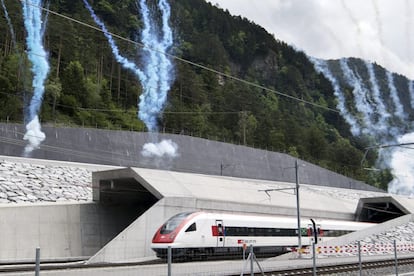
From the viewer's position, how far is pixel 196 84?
336 feet

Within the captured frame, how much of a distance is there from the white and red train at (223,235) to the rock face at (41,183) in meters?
9.19

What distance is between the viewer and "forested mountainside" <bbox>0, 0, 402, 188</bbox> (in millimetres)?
71562

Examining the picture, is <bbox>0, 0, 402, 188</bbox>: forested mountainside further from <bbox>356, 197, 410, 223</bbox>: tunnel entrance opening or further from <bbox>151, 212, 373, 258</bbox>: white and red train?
<bbox>356, 197, 410, 223</bbox>: tunnel entrance opening

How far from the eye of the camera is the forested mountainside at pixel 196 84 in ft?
235

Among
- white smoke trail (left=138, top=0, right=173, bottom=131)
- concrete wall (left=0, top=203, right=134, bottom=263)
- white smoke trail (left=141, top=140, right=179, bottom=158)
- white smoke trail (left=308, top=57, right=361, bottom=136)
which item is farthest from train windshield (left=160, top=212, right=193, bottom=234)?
white smoke trail (left=308, top=57, right=361, bottom=136)

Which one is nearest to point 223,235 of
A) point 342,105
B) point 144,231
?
point 144,231

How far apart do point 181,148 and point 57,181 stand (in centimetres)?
1931

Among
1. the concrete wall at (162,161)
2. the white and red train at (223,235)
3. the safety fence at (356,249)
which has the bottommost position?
the safety fence at (356,249)

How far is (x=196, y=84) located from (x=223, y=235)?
7262cm

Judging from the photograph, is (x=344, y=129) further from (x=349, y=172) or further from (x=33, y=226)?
(x=33, y=226)

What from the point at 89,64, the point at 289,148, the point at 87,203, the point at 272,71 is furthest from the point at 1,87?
the point at 272,71

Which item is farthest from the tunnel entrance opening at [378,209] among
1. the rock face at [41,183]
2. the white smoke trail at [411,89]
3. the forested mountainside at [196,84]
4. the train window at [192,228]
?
the white smoke trail at [411,89]

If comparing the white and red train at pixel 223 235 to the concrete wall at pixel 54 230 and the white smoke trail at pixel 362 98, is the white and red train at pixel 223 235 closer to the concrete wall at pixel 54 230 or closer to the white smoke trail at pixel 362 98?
the concrete wall at pixel 54 230

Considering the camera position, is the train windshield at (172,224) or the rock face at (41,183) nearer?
the train windshield at (172,224)
